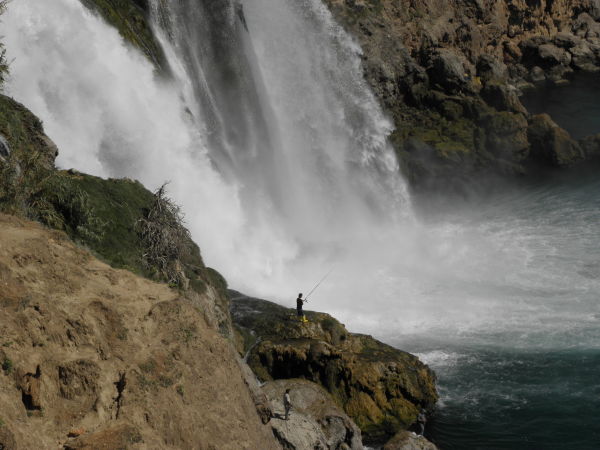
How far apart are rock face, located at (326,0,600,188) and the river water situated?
8.16 feet

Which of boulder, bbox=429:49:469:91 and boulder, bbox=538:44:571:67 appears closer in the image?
boulder, bbox=429:49:469:91

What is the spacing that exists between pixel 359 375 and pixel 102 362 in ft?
28.2

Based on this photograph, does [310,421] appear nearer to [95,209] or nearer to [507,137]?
[95,209]

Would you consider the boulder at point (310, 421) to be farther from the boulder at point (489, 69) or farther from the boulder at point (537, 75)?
the boulder at point (537, 75)

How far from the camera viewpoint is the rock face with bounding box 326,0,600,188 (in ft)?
121

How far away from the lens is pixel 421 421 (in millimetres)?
14867

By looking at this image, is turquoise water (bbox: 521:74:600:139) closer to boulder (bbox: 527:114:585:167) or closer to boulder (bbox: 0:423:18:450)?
boulder (bbox: 527:114:585:167)

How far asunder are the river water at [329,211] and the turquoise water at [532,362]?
6 cm

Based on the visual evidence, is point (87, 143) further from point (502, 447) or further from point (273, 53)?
point (273, 53)

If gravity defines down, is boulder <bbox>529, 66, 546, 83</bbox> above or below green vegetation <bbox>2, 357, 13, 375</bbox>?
above

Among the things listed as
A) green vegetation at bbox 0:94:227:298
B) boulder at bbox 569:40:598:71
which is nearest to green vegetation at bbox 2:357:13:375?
green vegetation at bbox 0:94:227:298

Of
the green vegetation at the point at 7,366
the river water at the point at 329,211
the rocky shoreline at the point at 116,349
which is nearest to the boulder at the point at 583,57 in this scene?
the river water at the point at 329,211

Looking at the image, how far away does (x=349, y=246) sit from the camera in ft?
90.1

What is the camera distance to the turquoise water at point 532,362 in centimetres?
1456
